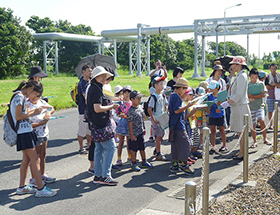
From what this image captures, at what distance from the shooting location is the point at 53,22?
62.2 m

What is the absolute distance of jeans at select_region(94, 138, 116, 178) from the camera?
6.11 m

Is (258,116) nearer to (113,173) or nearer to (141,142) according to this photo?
(141,142)

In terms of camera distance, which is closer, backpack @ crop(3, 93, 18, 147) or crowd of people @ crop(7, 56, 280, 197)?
backpack @ crop(3, 93, 18, 147)

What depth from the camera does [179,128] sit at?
6.76 m

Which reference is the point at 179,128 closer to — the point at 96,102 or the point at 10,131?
the point at 96,102

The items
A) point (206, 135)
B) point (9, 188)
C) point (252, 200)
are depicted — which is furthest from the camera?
point (9, 188)

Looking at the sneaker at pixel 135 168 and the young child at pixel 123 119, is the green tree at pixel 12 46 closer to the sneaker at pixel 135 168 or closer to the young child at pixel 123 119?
the young child at pixel 123 119

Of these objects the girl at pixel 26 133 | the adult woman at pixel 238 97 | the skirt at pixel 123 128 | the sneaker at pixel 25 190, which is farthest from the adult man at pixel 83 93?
the adult woman at pixel 238 97

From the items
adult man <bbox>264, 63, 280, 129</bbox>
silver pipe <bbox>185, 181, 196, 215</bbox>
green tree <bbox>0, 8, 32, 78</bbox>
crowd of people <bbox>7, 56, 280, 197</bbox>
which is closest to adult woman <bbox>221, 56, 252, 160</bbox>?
crowd of people <bbox>7, 56, 280, 197</bbox>

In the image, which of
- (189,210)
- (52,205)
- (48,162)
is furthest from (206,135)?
(48,162)

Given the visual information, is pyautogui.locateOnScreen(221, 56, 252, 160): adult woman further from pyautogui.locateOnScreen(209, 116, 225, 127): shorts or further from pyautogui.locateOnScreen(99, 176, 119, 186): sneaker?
pyautogui.locateOnScreen(99, 176, 119, 186): sneaker

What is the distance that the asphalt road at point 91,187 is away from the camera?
5.17 meters

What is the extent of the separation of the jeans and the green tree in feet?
122

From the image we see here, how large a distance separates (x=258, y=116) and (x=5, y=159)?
619cm
